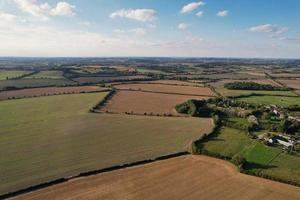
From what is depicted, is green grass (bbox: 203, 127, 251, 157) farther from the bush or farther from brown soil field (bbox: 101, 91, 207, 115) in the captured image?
brown soil field (bbox: 101, 91, 207, 115)

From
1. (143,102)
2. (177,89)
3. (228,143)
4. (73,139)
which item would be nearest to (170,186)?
(228,143)

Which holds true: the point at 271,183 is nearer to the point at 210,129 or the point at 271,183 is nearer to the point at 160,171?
the point at 160,171

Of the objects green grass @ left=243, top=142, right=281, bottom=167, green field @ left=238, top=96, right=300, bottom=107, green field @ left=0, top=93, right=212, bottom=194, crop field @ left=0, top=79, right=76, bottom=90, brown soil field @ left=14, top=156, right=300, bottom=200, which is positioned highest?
crop field @ left=0, top=79, right=76, bottom=90

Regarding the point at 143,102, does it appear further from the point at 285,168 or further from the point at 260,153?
the point at 285,168

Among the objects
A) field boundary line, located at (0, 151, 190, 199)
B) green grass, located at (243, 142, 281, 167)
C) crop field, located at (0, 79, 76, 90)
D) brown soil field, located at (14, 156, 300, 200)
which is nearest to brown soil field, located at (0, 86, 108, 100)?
crop field, located at (0, 79, 76, 90)

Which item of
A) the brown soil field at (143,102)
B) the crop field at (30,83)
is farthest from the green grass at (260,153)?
the crop field at (30,83)

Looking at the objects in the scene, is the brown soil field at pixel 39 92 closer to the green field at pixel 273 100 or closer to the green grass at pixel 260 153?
the green field at pixel 273 100
